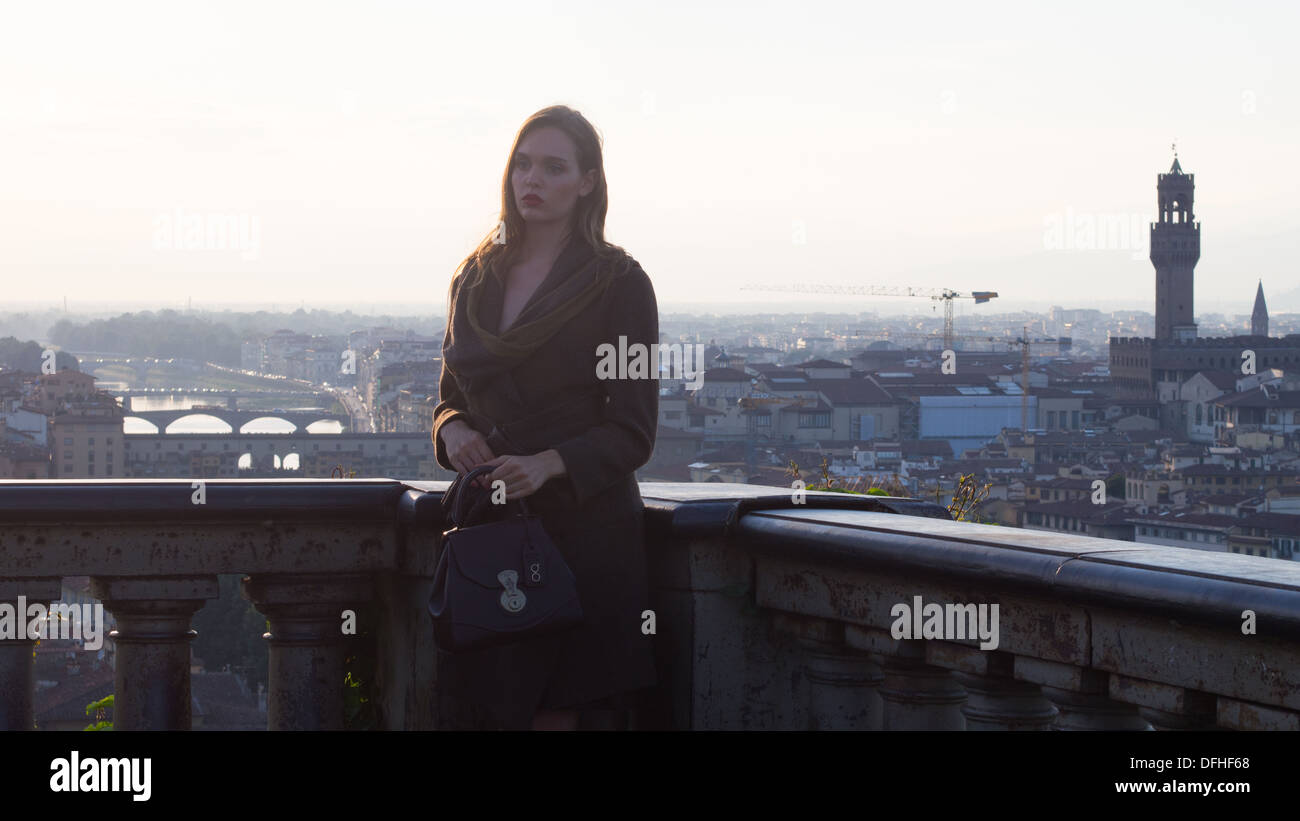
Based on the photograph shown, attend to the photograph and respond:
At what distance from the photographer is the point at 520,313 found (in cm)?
188

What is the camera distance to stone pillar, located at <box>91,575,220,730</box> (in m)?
2.03

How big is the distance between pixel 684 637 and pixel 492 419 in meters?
0.33

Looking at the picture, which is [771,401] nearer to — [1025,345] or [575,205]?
[1025,345]

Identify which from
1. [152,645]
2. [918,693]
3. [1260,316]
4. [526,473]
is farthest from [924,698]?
[1260,316]

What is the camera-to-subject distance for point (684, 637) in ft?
6.36

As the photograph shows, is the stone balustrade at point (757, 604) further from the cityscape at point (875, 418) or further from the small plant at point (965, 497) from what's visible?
the cityscape at point (875, 418)

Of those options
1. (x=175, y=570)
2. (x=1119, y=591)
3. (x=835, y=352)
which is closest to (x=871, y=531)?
(x=1119, y=591)

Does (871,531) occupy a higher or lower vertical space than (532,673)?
higher

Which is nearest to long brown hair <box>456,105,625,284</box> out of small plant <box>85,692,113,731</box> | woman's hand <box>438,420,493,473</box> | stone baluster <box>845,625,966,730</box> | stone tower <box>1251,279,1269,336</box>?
woman's hand <box>438,420,493,473</box>

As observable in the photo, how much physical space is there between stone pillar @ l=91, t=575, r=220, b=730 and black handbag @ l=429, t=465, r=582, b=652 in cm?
45

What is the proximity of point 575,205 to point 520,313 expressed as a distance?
0.15 m

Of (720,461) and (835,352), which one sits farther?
(835,352)

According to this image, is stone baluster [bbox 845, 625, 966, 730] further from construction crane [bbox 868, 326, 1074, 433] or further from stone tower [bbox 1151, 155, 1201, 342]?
stone tower [bbox 1151, 155, 1201, 342]
